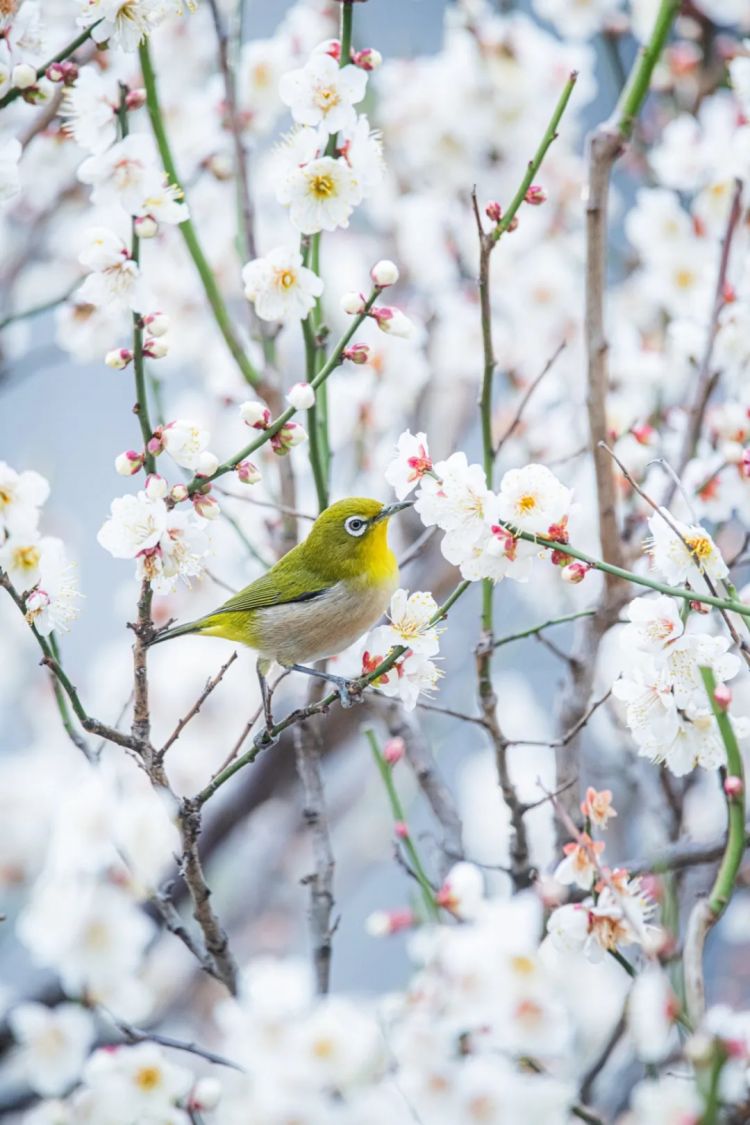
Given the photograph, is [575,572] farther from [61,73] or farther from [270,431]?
[61,73]

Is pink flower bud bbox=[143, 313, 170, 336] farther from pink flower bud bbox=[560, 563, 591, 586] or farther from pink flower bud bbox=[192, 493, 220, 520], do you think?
pink flower bud bbox=[560, 563, 591, 586]

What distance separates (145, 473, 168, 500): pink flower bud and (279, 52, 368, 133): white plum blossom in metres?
0.62

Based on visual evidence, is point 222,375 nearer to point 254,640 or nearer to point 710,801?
point 254,640

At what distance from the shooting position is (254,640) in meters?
2.44

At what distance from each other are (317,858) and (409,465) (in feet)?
3.00

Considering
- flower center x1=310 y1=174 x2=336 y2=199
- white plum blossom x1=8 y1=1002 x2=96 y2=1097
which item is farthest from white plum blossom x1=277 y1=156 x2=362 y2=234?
white plum blossom x1=8 y1=1002 x2=96 y2=1097

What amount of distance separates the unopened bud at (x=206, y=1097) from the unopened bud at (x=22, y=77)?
142 cm

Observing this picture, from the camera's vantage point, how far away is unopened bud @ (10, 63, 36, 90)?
1.75 m

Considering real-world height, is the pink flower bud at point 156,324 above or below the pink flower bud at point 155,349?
above

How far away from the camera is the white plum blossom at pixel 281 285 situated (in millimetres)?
1902

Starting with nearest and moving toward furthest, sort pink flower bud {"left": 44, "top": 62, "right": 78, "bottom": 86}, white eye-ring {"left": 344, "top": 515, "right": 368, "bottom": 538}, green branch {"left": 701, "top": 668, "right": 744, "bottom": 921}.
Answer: green branch {"left": 701, "top": 668, "right": 744, "bottom": 921}
pink flower bud {"left": 44, "top": 62, "right": 78, "bottom": 86}
white eye-ring {"left": 344, "top": 515, "right": 368, "bottom": 538}

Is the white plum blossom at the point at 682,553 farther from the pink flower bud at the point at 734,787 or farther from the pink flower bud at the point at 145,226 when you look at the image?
the pink flower bud at the point at 145,226

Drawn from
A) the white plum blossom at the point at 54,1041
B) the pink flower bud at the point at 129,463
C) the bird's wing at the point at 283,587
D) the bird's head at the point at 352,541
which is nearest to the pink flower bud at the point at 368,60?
the pink flower bud at the point at 129,463

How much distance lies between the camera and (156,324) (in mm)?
1717
